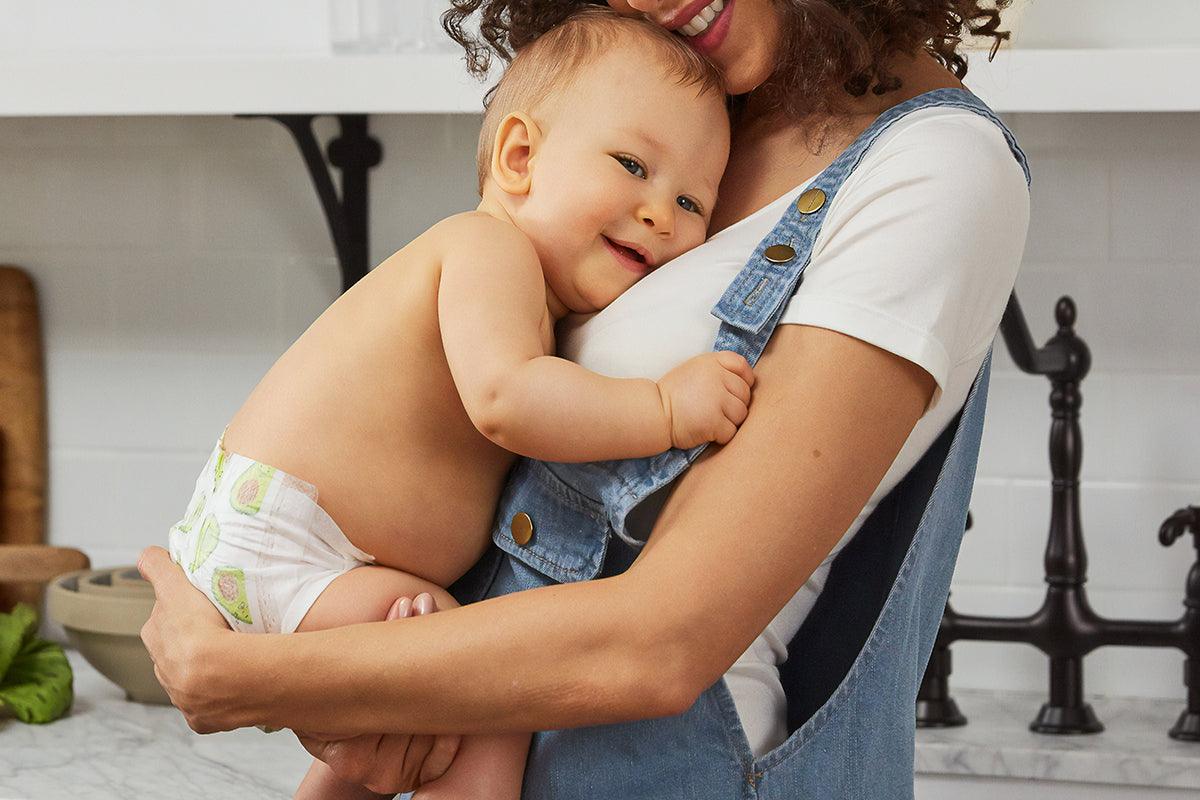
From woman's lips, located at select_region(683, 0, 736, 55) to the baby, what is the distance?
0.6 inches

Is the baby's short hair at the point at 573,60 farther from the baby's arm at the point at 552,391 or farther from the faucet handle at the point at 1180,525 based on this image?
the faucet handle at the point at 1180,525

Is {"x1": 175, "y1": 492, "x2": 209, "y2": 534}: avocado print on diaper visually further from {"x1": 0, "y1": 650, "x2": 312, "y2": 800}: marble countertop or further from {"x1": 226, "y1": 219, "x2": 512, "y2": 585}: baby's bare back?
{"x1": 0, "y1": 650, "x2": 312, "y2": 800}: marble countertop

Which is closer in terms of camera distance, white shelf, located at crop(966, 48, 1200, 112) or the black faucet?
white shelf, located at crop(966, 48, 1200, 112)

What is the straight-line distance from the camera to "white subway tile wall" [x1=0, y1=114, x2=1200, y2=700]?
5.27ft

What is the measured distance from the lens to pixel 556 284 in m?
0.89

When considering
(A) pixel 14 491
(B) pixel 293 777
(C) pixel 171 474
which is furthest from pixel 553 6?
(A) pixel 14 491

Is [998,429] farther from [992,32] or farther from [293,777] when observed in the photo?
[293,777]

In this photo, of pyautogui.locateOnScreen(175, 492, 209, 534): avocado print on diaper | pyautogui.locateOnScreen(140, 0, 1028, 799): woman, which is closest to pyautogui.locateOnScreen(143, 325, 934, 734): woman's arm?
pyautogui.locateOnScreen(140, 0, 1028, 799): woman

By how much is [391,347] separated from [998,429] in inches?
40.0

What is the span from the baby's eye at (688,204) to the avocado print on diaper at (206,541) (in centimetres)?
37

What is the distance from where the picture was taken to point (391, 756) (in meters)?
0.78

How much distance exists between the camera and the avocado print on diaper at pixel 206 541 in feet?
2.86

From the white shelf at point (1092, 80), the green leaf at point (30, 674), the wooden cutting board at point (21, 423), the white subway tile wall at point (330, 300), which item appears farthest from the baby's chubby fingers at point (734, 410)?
the wooden cutting board at point (21, 423)

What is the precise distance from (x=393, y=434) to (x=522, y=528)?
4.0 inches
